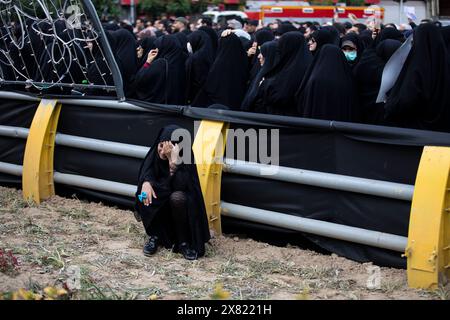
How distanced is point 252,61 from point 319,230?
3.35 m

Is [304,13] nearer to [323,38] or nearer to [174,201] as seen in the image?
[323,38]

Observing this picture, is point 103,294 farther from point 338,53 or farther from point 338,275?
point 338,53

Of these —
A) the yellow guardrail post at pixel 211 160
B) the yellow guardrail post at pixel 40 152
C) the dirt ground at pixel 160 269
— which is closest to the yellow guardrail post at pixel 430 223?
the dirt ground at pixel 160 269

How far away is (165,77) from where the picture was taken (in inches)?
298

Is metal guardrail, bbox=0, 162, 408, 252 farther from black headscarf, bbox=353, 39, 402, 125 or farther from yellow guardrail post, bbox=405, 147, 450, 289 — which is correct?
black headscarf, bbox=353, 39, 402, 125

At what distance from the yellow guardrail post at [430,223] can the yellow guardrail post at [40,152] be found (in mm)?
3735

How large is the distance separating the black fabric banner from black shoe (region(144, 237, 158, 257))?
68 centimetres

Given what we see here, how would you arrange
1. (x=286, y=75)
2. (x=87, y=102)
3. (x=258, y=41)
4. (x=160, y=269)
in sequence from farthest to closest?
(x=258, y=41)
(x=87, y=102)
(x=286, y=75)
(x=160, y=269)

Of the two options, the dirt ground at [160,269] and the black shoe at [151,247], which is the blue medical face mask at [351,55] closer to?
the dirt ground at [160,269]

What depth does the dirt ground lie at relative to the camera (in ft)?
15.6

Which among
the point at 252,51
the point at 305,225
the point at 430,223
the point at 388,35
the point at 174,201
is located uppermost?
the point at 388,35

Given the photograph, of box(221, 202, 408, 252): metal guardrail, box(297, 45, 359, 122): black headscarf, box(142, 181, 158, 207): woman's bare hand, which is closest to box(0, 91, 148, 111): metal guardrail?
box(142, 181, 158, 207): woman's bare hand

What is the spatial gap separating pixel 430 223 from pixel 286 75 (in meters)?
2.32

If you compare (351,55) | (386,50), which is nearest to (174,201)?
(386,50)
